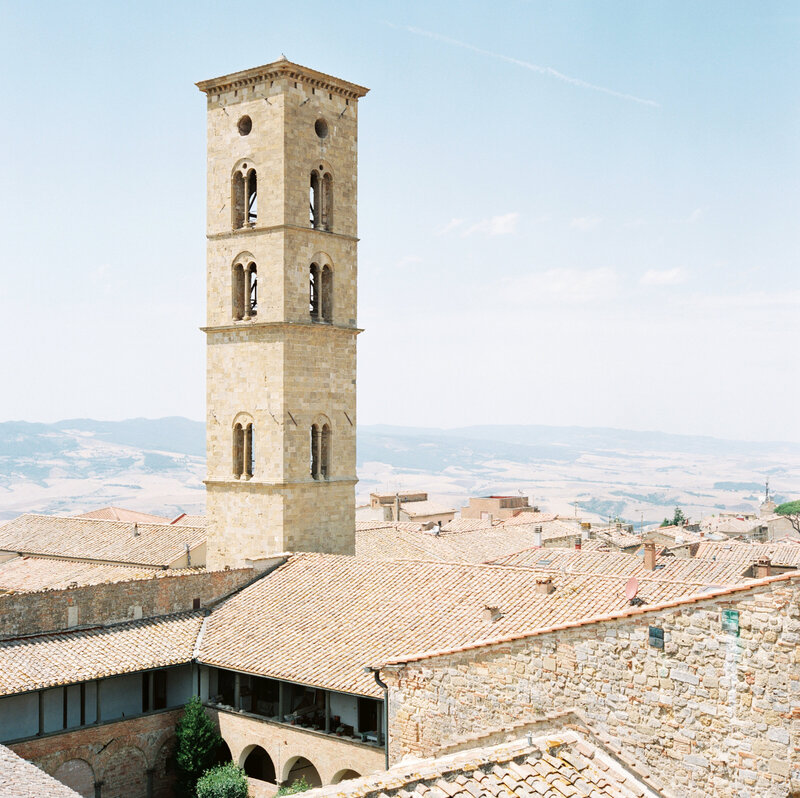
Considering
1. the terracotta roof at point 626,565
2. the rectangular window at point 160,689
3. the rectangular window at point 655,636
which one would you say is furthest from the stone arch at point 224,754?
the rectangular window at point 655,636

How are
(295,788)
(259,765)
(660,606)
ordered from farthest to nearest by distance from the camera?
(259,765) → (295,788) → (660,606)

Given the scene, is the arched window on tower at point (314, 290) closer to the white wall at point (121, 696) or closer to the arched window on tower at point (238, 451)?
the arched window on tower at point (238, 451)

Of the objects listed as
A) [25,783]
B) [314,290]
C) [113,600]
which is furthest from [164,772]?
[314,290]

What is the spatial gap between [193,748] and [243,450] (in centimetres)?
1013

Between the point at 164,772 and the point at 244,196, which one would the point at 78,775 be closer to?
the point at 164,772

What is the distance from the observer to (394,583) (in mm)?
25109

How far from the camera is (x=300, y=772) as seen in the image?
24188 mm

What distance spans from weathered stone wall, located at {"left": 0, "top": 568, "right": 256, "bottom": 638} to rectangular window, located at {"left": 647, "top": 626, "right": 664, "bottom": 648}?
55.5 feet

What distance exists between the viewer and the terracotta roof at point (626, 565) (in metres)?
30.2

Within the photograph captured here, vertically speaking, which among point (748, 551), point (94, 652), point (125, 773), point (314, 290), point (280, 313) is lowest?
point (125, 773)

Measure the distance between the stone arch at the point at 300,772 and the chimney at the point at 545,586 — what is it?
714 cm

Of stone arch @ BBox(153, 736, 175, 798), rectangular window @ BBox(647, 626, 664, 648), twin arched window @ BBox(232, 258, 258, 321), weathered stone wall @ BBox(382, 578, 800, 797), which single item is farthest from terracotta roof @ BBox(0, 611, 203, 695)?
rectangular window @ BBox(647, 626, 664, 648)

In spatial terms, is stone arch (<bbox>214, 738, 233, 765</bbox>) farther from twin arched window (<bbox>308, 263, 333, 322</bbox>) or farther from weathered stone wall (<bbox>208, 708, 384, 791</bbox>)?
twin arched window (<bbox>308, 263, 333, 322</bbox>)

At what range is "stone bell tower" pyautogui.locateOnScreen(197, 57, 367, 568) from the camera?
29766 mm
